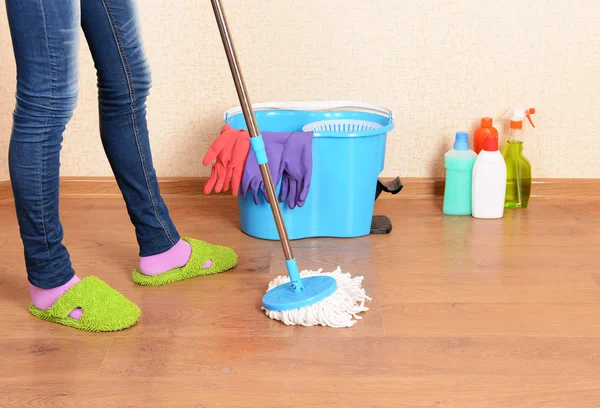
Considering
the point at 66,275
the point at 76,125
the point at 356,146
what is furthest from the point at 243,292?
the point at 76,125

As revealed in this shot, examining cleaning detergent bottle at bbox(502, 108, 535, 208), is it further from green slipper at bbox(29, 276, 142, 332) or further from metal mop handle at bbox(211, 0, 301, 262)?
green slipper at bbox(29, 276, 142, 332)

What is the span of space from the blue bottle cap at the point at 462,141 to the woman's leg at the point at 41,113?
3.38 ft

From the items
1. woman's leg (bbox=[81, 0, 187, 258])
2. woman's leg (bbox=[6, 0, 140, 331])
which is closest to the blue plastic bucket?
woman's leg (bbox=[81, 0, 187, 258])

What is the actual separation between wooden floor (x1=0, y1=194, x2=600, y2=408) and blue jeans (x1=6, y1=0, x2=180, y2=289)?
14cm

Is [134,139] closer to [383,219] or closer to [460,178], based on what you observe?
[383,219]

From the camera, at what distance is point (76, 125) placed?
6.72 ft

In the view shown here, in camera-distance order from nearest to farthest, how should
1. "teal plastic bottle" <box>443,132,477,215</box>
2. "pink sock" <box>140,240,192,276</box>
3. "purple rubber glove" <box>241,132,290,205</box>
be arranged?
1. "pink sock" <box>140,240,192,276</box>
2. "purple rubber glove" <box>241,132,290,205</box>
3. "teal plastic bottle" <box>443,132,477,215</box>

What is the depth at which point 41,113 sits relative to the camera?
1153mm

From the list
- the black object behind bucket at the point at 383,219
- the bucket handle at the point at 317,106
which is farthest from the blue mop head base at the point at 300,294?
the bucket handle at the point at 317,106

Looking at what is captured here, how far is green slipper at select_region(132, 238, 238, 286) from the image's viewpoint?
4.86ft

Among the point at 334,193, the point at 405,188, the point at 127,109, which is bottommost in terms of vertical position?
the point at 405,188

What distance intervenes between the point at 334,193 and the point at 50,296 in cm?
67

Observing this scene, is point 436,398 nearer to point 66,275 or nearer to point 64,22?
point 66,275

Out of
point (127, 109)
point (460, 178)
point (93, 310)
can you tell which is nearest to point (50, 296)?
point (93, 310)
